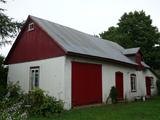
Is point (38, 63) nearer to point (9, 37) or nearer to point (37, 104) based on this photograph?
point (9, 37)

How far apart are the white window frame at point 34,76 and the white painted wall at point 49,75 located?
277mm

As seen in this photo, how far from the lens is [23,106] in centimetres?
1233

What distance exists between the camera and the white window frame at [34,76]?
52.3 ft

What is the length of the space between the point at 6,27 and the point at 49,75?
16.6ft

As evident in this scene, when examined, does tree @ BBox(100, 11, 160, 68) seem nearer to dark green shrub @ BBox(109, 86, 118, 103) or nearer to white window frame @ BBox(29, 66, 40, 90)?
dark green shrub @ BBox(109, 86, 118, 103)

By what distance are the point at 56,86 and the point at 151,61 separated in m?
24.9

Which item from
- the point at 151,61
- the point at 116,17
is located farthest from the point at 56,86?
the point at 116,17

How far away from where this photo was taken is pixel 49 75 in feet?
48.9

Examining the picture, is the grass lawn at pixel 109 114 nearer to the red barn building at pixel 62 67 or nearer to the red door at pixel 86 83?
the red door at pixel 86 83

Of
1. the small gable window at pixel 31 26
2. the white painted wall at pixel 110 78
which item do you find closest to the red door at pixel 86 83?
the white painted wall at pixel 110 78

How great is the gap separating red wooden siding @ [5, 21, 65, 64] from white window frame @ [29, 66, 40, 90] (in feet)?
2.42

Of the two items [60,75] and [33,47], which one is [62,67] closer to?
[60,75]

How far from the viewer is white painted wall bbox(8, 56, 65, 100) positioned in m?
14.0

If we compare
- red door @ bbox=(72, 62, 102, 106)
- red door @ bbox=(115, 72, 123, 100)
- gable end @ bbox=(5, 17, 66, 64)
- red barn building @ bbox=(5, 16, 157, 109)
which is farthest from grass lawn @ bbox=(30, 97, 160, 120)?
red door @ bbox=(115, 72, 123, 100)
